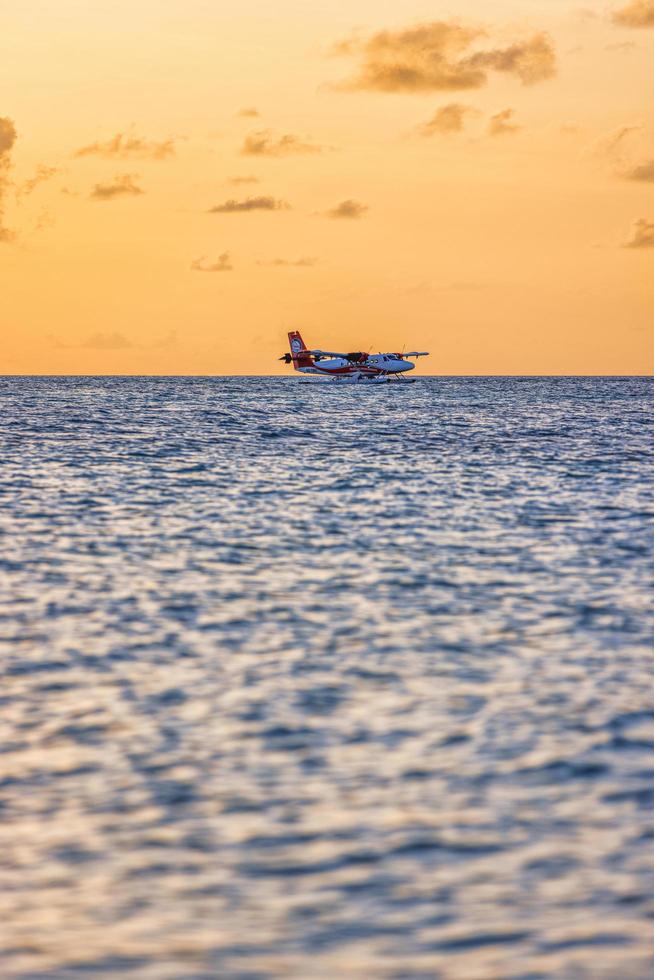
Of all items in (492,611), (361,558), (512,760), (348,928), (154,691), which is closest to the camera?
(348,928)

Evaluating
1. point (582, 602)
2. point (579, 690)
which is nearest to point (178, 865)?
point (579, 690)

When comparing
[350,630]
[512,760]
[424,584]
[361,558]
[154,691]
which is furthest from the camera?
[361,558]

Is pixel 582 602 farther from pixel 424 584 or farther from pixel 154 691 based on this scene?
pixel 154 691

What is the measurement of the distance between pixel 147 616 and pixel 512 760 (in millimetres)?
8811

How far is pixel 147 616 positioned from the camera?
19.2 m

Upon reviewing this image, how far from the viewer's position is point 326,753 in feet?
39.7

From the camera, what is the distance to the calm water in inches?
323

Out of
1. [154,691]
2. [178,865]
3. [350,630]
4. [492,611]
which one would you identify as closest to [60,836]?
[178,865]

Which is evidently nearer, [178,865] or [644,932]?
[644,932]

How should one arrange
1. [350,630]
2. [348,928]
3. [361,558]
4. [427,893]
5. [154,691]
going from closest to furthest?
[348,928]
[427,893]
[154,691]
[350,630]
[361,558]

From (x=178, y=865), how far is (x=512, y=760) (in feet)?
13.4

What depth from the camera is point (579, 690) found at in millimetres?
14602

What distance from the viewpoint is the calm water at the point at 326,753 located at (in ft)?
26.9

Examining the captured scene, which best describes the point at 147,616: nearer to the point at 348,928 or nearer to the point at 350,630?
the point at 350,630
